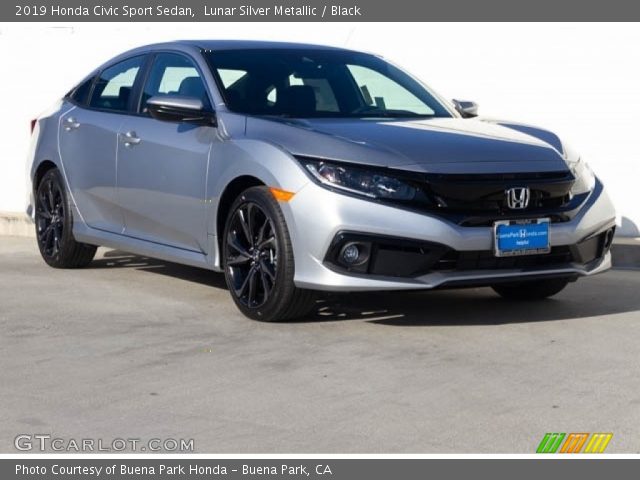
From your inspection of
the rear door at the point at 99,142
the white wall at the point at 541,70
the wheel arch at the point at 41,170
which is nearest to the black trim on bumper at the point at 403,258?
the rear door at the point at 99,142

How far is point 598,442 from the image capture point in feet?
16.6

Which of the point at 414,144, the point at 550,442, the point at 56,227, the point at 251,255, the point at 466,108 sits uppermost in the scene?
the point at 414,144

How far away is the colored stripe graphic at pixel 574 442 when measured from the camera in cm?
500

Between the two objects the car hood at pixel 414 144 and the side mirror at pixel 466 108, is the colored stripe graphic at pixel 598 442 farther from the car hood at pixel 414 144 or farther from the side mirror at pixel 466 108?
the side mirror at pixel 466 108

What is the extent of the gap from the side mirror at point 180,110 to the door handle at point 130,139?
0.51 meters

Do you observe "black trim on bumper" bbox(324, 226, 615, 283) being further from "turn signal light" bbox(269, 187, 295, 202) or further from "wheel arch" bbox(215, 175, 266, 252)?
"wheel arch" bbox(215, 175, 266, 252)

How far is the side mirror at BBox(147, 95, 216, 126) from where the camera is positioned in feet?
25.6

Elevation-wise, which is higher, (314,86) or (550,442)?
(314,86)

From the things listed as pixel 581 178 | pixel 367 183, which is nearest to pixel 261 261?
pixel 367 183

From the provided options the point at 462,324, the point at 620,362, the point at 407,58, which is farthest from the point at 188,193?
the point at 407,58

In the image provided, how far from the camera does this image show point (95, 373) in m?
6.32

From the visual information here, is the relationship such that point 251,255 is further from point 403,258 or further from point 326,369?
point 326,369

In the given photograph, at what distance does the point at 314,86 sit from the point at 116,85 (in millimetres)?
1646

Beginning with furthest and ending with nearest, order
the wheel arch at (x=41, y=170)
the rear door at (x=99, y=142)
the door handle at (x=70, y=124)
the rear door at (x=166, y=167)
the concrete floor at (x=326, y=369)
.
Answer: the wheel arch at (x=41, y=170)
the door handle at (x=70, y=124)
the rear door at (x=99, y=142)
the rear door at (x=166, y=167)
the concrete floor at (x=326, y=369)
